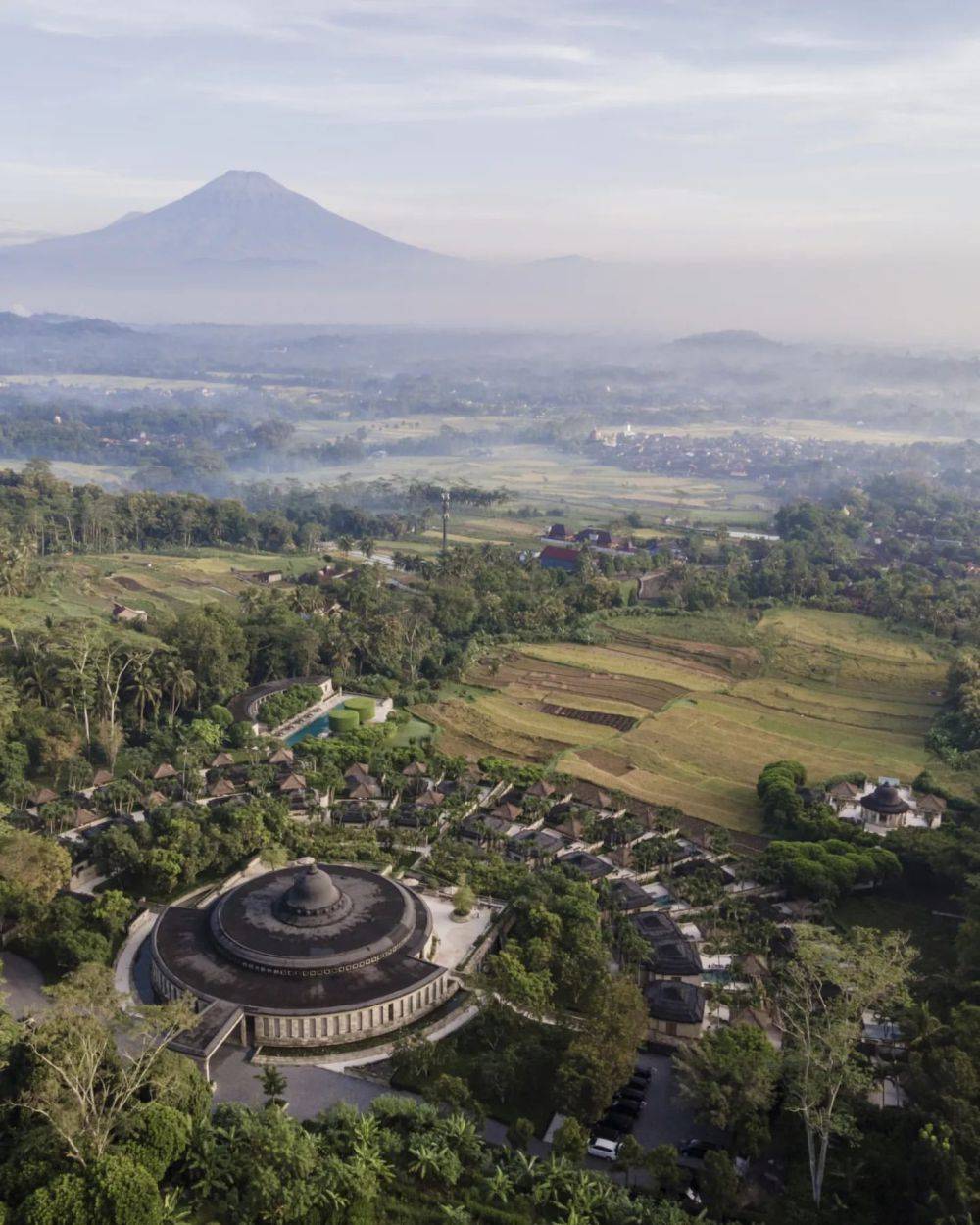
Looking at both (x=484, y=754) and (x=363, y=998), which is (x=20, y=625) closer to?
(x=484, y=754)

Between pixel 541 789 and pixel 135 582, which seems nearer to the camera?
pixel 541 789

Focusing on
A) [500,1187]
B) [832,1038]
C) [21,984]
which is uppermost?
[832,1038]

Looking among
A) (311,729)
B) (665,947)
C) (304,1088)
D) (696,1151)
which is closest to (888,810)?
(665,947)

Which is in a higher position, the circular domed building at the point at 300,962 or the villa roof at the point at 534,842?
the circular domed building at the point at 300,962

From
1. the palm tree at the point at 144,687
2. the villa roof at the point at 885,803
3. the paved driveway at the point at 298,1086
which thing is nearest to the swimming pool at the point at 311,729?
the palm tree at the point at 144,687

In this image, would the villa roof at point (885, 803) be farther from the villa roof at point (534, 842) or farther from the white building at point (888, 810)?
the villa roof at point (534, 842)

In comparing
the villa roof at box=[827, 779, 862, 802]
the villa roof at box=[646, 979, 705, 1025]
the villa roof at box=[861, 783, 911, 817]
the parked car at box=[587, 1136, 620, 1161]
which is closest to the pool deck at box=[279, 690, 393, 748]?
the villa roof at box=[827, 779, 862, 802]

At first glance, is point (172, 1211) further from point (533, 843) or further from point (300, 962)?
point (533, 843)

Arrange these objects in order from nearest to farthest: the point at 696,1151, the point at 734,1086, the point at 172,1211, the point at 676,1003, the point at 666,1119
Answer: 1. the point at 172,1211
2. the point at 696,1151
3. the point at 734,1086
4. the point at 666,1119
5. the point at 676,1003
